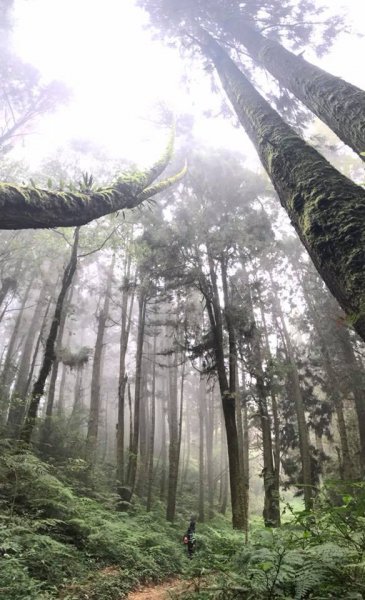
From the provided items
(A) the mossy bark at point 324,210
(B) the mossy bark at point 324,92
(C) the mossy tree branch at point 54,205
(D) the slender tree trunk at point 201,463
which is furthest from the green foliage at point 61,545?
(B) the mossy bark at point 324,92

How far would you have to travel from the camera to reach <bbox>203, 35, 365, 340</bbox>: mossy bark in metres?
2.14

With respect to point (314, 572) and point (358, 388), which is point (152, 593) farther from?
point (358, 388)

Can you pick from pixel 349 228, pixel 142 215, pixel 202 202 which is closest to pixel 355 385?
pixel 202 202

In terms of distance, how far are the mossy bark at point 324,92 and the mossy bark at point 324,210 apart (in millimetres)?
978

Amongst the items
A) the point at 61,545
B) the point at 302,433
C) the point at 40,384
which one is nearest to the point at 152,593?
the point at 61,545

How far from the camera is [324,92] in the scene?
5496 millimetres

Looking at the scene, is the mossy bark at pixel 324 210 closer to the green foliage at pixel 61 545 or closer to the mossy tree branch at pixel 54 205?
the mossy tree branch at pixel 54 205

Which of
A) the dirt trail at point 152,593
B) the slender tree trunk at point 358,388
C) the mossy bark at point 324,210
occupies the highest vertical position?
the slender tree trunk at point 358,388

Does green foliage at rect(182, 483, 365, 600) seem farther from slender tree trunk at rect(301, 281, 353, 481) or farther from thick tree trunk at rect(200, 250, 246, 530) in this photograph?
slender tree trunk at rect(301, 281, 353, 481)

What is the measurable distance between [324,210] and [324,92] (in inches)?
155

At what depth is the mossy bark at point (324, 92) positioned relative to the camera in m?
4.66

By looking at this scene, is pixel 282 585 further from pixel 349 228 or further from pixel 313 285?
pixel 313 285

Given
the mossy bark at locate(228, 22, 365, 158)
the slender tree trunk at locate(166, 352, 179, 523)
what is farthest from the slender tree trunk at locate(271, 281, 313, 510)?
the mossy bark at locate(228, 22, 365, 158)

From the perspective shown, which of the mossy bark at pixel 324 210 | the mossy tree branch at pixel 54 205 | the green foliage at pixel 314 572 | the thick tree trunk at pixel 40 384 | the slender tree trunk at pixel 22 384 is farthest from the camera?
the slender tree trunk at pixel 22 384
